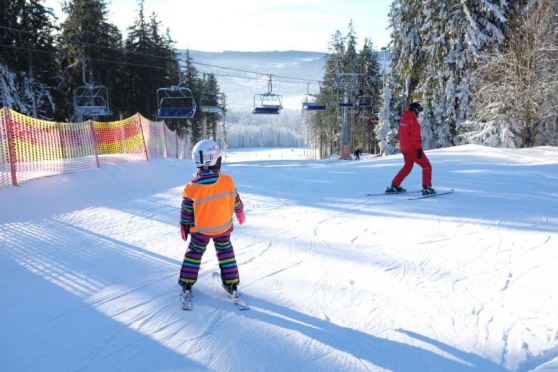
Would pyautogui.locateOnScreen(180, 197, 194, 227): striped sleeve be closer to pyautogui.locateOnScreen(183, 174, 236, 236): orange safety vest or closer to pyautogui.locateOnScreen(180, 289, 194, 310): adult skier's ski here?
pyautogui.locateOnScreen(183, 174, 236, 236): orange safety vest

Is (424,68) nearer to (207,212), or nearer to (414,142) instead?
(414,142)

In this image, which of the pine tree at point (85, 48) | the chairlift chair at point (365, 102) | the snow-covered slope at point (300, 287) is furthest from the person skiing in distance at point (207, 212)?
the chairlift chair at point (365, 102)

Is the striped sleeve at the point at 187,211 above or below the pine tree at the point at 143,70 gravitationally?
below

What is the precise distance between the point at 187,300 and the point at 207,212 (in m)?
0.84

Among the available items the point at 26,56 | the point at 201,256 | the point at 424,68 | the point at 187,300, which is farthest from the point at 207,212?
the point at 424,68

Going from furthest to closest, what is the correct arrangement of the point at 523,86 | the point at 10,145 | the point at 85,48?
the point at 85,48, the point at 523,86, the point at 10,145

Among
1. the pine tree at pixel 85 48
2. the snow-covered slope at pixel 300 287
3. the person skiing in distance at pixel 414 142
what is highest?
the pine tree at pixel 85 48

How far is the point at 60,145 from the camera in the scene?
11305 millimetres

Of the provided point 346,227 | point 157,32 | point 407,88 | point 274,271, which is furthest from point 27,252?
point 157,32

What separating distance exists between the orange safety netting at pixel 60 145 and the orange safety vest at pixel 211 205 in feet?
21.4

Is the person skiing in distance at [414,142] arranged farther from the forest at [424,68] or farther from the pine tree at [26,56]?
the pine tree at [26,56]

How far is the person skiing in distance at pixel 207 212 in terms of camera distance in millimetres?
3777

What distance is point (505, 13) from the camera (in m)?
22.4

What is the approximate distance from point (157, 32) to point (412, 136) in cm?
3735
